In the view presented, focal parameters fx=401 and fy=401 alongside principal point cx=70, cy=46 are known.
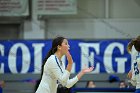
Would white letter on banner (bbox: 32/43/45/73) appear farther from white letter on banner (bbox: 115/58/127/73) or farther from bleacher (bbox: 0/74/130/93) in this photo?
white letter on banner (bbox: 115/58/127/73)

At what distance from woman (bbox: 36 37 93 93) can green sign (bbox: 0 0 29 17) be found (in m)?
8.99

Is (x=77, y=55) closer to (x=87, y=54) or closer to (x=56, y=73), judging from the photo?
(x=87, y=54)

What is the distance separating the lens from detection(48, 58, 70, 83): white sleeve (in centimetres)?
458

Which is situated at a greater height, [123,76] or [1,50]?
[1,50]

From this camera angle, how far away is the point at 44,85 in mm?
4617

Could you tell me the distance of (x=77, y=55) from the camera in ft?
41.0

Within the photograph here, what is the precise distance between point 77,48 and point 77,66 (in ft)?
1.85

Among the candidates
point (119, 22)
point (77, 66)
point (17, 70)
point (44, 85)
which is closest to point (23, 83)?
point (17, 70)

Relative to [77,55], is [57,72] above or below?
above

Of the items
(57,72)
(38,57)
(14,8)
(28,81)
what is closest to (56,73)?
(57,72)

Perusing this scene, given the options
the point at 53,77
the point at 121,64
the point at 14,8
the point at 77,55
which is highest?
the point at 53,77

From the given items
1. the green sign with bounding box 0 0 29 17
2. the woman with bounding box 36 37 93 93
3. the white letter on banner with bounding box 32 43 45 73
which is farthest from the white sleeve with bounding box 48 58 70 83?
the green sign with bounding box 0 0 29 17

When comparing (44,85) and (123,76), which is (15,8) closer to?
(123,76)

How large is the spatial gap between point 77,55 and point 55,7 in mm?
2006
